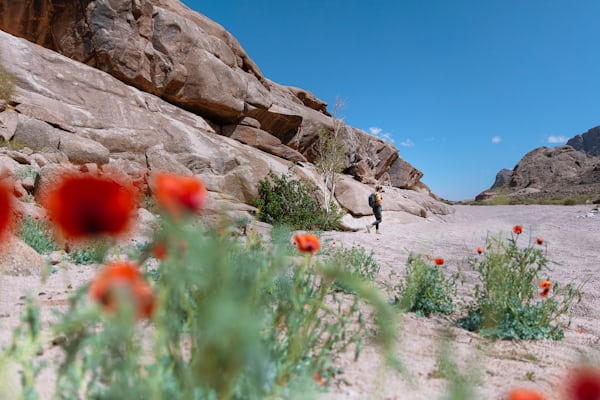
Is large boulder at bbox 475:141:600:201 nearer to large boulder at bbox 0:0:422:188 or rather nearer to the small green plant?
large boulder at bbox 0:0:422:188

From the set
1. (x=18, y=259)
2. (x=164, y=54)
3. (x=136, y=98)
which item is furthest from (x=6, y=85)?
(x=18, y=259)

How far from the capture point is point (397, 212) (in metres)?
15.0

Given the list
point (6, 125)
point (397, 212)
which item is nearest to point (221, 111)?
point (6, 125)

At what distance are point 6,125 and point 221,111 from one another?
24.5 ft

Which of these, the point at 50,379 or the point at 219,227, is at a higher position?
the point at 219,227

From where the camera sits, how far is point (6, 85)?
855cm

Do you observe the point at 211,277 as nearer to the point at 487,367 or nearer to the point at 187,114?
the point at 487,367

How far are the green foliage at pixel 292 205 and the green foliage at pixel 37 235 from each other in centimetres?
634

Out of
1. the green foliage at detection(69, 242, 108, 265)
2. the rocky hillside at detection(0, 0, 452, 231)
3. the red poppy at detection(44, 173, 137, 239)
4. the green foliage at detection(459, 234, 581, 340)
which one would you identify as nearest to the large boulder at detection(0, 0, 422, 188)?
the rocky hillside at detection(0, 0, 452, 231)

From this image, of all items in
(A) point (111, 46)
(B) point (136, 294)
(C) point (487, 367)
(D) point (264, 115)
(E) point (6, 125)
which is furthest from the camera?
(D) point (264, 115)

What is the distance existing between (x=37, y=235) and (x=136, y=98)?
9.08 m

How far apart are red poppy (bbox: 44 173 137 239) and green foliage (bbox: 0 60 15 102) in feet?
34.6

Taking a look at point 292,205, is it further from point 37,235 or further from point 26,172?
point 37,235

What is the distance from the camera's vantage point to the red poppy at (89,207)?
1.94 feet
